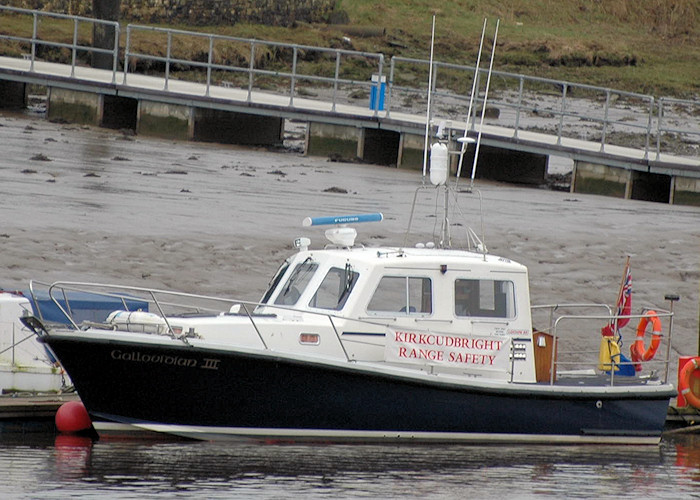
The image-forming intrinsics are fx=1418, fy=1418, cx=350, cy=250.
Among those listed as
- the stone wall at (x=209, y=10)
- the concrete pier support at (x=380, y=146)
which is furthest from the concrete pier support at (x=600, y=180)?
the stone wall at (x=209, y=10)

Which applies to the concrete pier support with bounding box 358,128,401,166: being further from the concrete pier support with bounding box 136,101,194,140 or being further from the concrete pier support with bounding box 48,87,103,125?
the concrete pier support with bounding box 48,87,103,125

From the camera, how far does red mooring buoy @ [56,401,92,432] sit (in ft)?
32.4

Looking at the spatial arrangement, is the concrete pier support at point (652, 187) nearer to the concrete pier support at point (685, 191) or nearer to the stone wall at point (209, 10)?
the concrete pier support at point (685, 191)

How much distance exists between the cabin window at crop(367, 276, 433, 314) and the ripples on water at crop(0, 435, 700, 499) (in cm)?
98

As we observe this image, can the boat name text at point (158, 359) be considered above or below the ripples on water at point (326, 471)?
above

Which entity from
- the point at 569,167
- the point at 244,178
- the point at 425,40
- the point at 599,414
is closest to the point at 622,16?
the point at 425,40

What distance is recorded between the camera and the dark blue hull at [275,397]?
369 inches

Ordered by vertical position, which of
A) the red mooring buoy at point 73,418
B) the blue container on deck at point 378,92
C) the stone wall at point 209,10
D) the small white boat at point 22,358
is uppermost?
the stone wall at point 209,10

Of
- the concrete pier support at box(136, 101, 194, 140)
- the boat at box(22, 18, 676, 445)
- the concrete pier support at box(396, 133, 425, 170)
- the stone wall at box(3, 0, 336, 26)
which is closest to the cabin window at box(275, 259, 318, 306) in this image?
the boat at box(22, 18, 676, 445)

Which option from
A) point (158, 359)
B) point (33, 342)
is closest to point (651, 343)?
point (158, 359)

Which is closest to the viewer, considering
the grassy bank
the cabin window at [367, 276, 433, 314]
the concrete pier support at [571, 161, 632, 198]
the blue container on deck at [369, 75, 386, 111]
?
the cabin window at [367, 276, 433, 314]

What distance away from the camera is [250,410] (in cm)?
962

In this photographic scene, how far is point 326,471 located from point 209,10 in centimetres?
3315

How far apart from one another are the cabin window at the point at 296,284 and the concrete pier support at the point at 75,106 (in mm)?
14267
